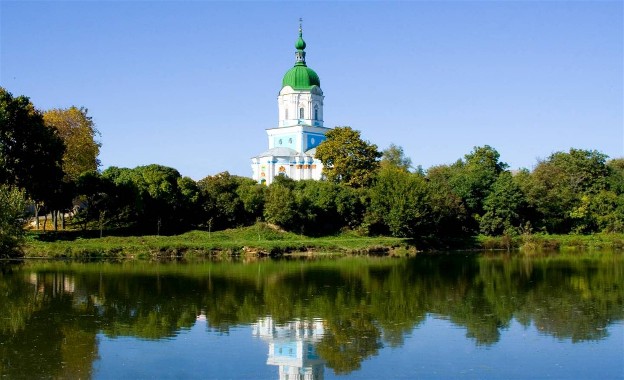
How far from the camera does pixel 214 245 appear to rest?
4588cm

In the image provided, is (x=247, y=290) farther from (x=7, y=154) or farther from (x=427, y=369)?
(x=7, y=154)

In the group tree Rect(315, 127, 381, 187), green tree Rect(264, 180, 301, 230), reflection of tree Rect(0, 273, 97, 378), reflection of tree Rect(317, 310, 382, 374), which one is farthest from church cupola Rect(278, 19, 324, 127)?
reflection of tree Rect(317, 310, 382, 374)

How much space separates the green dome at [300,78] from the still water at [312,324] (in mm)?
45117

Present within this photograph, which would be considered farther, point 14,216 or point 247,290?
point 14,216

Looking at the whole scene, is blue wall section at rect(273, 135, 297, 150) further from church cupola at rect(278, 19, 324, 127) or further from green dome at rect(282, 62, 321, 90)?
green dome at rect(282, 62, 321, 90)

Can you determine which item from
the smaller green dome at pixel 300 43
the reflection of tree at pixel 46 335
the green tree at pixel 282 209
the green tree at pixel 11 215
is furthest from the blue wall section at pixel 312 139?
the reflection of tree at pixel 46 335

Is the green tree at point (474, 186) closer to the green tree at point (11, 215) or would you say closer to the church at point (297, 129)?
the church at point (297, 129)

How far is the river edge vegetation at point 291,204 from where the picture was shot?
146 feet

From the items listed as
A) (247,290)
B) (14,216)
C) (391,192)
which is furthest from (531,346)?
(391,192)

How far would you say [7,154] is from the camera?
43.6 metres

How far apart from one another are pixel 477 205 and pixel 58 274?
33501 mm

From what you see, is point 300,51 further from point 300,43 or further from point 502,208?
point 502,208

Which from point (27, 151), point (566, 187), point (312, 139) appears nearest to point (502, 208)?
point (566, 187)

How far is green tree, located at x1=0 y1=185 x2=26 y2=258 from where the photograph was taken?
36.3m
